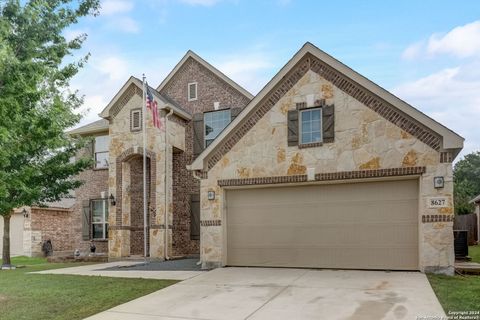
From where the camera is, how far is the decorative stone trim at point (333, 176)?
1049 cm

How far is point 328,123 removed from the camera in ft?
37.7

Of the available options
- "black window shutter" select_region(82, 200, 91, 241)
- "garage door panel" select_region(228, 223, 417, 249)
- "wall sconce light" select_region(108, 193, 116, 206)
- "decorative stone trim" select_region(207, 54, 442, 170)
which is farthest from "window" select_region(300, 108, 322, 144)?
"black window shutter" select_region(82, 200, 91, 241)

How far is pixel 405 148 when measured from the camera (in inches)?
416

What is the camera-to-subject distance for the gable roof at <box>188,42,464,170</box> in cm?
1028

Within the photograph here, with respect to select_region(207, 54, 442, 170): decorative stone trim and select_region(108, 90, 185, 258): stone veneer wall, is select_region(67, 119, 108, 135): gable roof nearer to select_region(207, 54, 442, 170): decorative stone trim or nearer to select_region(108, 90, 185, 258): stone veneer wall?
select_region(108, 90, 185, 258): stone veneer wall

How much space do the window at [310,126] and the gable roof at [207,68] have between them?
18.6ft

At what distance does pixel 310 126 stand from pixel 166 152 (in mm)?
7145

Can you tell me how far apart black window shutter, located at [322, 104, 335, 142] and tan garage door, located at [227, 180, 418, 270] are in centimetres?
137

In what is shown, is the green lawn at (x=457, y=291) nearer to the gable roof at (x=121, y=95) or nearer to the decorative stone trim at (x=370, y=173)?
the decorative stone trim at (x=370, y=173)

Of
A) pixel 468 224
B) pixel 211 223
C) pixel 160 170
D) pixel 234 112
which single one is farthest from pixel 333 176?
pixel 468 224

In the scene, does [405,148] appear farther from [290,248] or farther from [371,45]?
[371,45]

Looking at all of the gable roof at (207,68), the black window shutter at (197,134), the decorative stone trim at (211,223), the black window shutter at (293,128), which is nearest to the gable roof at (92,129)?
the gable roof at (207,68)

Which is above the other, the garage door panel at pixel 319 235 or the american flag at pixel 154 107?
the american flag at pixel 154 107

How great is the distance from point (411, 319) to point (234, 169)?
7278mm
